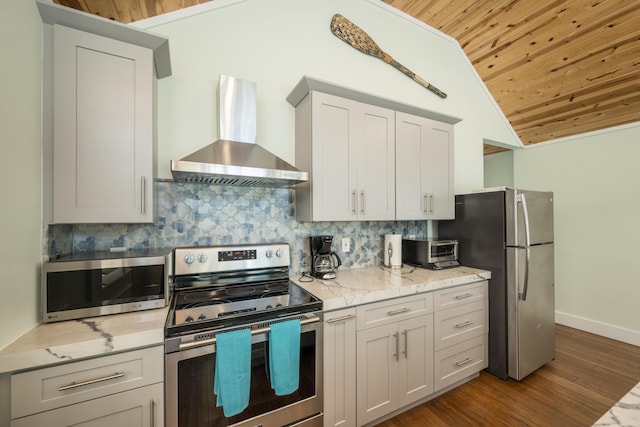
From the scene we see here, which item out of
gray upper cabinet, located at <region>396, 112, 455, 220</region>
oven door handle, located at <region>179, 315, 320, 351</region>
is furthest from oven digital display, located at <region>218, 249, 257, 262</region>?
gray upper cabinet, located at <region>396, 112, 455, 220</region>

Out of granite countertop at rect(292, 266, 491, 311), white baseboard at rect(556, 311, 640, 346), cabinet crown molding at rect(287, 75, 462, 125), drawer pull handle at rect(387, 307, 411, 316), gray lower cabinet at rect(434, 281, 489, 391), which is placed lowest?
white baseboard at rect(556, 311, 640, 346)

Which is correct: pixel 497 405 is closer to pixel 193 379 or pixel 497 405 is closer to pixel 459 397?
pixel 459 397

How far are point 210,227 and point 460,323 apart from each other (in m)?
2.09

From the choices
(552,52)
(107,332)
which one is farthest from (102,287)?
(552,52)

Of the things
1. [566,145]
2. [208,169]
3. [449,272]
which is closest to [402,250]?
[449,272]

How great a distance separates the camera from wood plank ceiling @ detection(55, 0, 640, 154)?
2.16 m

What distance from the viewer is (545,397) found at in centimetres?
199

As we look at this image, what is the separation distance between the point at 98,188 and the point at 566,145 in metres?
4.79

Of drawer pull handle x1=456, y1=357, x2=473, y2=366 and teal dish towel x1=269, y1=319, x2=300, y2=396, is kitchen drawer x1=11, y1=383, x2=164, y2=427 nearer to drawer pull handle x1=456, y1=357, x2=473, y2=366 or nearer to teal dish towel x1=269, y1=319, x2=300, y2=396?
teal dish towel x1=269, y1=319, x2=300, y2=396

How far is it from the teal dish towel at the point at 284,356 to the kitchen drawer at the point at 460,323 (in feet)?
3.78

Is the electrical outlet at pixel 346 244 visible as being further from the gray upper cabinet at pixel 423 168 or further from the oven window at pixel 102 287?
the oven window at pixel 102 287

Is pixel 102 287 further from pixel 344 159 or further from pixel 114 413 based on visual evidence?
pixel 344 159

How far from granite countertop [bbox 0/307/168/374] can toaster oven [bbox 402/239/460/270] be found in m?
2.03

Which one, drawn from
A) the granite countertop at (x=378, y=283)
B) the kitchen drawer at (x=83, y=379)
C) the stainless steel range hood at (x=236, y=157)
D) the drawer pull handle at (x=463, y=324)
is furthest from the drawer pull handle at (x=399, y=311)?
the kitchen drawer at (x=83, y=379)
